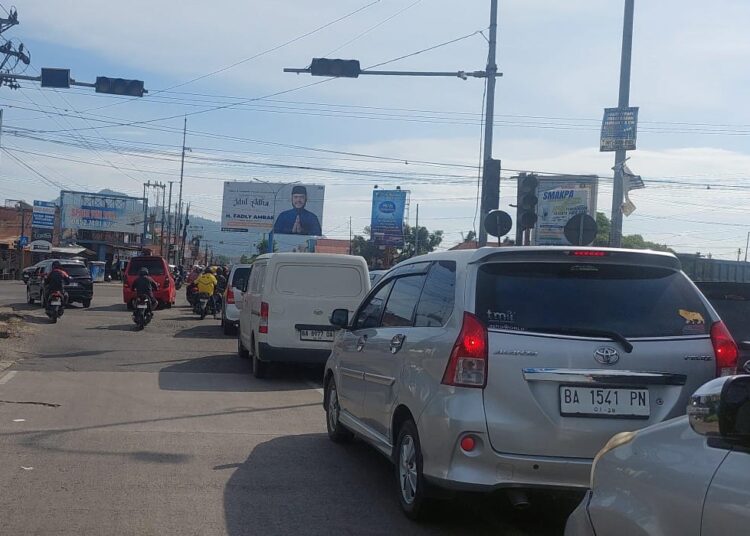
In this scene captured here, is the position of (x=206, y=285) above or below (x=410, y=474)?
above

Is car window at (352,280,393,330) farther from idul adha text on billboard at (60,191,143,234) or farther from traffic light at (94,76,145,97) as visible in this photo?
idul adha text on billboard at (60,191,143,234)

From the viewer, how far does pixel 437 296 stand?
6188 millimetres

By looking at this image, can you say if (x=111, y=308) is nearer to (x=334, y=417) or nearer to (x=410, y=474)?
(x=334, y=417)

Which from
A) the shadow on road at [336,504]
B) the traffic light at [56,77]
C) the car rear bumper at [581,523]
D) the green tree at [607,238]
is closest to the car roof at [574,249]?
the shadow on road at [336,504]

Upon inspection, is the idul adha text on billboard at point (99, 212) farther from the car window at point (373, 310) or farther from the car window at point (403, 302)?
the car window at point (403, 302)

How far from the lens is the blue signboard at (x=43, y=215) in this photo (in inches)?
3076

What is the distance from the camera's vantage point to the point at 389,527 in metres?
6.04

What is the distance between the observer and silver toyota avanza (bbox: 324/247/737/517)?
540cm

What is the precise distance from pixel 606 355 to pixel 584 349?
5.3 inches

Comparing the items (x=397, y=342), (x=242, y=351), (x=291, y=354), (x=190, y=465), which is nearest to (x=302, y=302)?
(x=291, y=354)

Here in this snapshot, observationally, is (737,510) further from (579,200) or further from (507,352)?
(579,200)

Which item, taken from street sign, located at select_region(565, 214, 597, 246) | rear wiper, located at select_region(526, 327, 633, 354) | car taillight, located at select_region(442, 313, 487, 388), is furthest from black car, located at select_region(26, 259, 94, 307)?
rear wiper, located at select_region(526, 327, 633, 354)

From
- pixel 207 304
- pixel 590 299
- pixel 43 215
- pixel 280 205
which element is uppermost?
pixel 280 205

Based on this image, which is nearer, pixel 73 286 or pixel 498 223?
pixel 498 223
